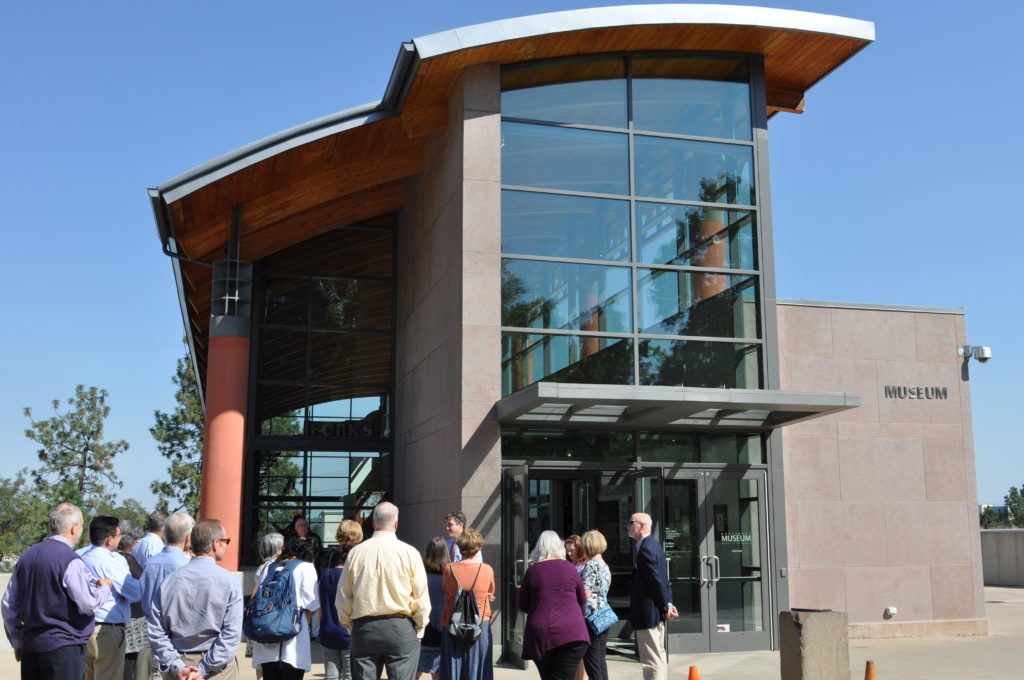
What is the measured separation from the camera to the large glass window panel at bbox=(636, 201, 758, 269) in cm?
1448

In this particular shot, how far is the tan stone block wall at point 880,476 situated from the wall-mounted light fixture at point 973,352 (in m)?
0.12

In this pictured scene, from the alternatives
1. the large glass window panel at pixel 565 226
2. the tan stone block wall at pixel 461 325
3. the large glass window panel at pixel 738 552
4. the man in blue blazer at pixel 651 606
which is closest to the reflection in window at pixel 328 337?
the tan stone block wall at pixel 461 325

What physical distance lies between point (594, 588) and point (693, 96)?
8.92m

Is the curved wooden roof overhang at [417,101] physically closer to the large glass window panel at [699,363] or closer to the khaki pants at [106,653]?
the large glass window panel at [699,363]

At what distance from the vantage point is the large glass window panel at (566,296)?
13.7 meters

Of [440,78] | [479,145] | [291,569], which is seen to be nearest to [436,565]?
[291,569]

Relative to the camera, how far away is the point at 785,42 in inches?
589

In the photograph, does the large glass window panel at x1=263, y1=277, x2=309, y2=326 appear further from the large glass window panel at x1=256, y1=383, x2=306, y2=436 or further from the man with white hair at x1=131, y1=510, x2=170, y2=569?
the man with white hair at x1=131, y1=510, x2=170, y2=569

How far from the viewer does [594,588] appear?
28.3ft

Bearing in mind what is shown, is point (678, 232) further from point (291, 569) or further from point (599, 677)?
point (291, 569)

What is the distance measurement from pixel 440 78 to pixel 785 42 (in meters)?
5.18

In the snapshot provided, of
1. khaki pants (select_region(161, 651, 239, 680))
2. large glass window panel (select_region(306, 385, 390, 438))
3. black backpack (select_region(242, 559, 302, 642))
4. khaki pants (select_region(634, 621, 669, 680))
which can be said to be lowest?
khaki pants (select_region(634, 621, 669, 680))

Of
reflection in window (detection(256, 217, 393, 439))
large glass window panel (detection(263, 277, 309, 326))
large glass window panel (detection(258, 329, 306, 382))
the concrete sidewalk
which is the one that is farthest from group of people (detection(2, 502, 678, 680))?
large glass window panel (detection(263, 277, 309, 326))

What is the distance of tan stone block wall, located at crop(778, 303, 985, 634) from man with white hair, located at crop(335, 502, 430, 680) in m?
9.16
